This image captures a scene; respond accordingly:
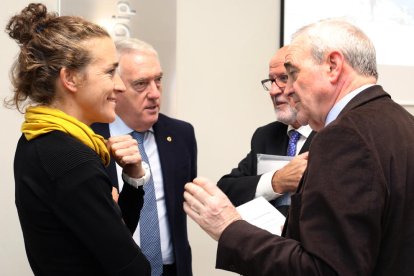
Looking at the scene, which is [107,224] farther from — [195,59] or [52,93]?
[195,59]

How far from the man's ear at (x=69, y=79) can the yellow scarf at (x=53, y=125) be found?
74mm

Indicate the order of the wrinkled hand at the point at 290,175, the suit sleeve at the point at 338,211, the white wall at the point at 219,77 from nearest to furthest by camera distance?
the suit sleeve at the point at 338,211 → the wrinkled hand at the point at 290,175 → the white wall at the point at 219,77

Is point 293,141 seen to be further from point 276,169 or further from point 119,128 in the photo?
point 119,128

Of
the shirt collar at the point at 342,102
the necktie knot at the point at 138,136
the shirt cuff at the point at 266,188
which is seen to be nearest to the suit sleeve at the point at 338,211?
the shirt collar at the point at 342,102

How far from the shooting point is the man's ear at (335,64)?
1.33m

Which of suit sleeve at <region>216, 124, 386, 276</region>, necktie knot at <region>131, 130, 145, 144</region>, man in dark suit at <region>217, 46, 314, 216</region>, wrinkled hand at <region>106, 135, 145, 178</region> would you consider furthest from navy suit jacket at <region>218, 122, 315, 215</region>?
suit sleeve at <region>216, 124, 386, 276</region>

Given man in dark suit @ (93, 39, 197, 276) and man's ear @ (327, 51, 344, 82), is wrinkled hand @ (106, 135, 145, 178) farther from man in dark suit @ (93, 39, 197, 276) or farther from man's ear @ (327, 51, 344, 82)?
man's ear @ (327, 51, 344, 82)

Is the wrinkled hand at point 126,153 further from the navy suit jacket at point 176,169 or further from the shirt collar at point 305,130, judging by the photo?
the shirt collar at point 305,130

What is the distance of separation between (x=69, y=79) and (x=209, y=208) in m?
0.51

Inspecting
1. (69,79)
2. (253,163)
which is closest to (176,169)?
(253,163)

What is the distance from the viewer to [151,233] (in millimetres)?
2135

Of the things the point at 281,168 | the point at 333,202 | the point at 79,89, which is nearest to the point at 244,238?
the point at 333,202

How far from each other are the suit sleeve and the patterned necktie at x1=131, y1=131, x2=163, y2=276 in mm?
1001

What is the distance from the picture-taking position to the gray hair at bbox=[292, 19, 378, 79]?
133 centimetres
